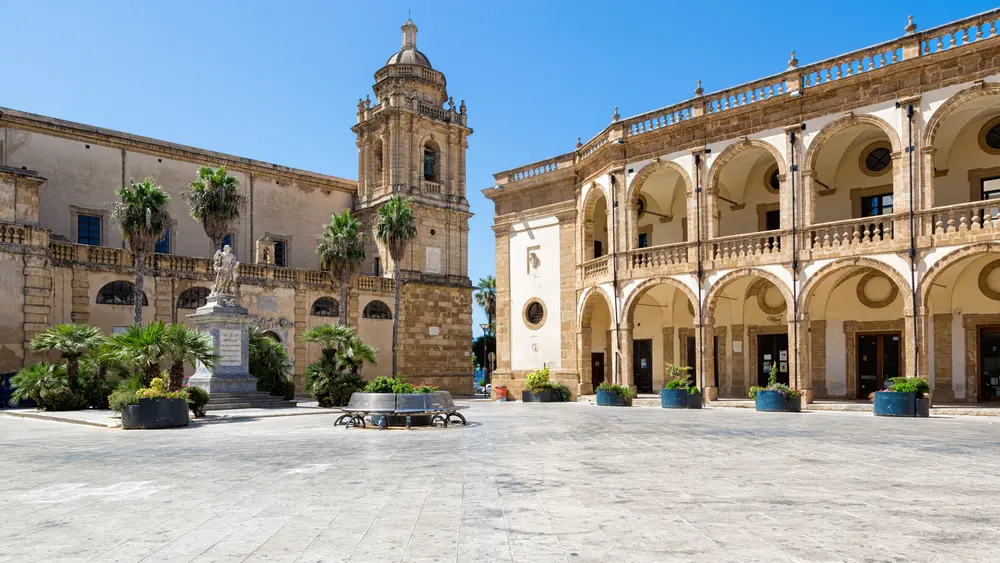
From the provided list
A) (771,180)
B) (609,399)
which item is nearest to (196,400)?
(609,399)

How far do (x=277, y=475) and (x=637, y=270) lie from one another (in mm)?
21308

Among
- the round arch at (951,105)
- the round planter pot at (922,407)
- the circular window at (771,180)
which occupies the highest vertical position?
the round arch at (951,105)

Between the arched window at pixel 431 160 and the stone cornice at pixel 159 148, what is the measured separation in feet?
17.8

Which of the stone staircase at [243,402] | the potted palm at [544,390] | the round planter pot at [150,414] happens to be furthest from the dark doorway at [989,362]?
the round planter pot at [150,414]

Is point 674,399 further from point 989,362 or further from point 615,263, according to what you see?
point 989,362

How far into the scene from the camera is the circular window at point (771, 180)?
2953 centimetres

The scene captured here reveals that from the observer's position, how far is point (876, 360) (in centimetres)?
2719

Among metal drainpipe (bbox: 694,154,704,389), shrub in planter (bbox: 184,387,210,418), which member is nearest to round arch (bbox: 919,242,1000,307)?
metal drainpipe (bbox: 694,154,704,389)

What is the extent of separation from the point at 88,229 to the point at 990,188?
40676mm

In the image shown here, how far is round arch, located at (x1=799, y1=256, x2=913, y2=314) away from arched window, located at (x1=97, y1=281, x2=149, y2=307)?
1127 inches

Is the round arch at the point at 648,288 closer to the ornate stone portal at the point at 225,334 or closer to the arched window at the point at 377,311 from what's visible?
the ornate stone portal at the point at 225,334

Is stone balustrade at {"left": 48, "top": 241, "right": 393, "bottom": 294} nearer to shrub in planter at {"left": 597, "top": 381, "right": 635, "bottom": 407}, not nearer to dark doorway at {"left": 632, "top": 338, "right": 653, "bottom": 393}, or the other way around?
dark doorway at {"left": 632, "top": 338, "right": 653, "bottom": 393}

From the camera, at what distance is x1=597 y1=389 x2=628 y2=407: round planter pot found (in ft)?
92.3

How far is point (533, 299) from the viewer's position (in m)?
35.0
